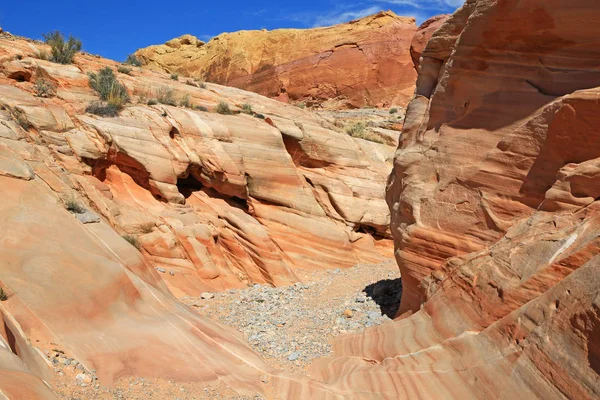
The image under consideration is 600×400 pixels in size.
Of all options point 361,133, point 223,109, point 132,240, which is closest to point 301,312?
point 132,240

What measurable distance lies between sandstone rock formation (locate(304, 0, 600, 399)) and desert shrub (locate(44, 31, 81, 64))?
11051mm

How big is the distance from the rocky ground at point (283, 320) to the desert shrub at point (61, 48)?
29.6 ft

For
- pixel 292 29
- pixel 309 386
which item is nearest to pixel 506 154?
pixel 309 386

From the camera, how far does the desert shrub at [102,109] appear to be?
12.0 metres

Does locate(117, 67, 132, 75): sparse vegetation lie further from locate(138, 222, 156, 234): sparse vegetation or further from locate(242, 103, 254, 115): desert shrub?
locate(138, 222, 156, 234): sparse vegetation

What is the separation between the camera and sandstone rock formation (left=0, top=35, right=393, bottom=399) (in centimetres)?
531

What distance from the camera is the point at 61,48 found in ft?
50.2

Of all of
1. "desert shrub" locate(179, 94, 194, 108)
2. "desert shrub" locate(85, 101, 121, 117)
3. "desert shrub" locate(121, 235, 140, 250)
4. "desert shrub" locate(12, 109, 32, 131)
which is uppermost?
"desert shrub" locate(179, 94, 194, 108)

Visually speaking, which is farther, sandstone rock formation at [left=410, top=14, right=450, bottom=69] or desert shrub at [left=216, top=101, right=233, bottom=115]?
desert shrub at [left=216, top=101, right=233, bottom=115]

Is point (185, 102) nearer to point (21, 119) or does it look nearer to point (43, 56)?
point (43, 56)

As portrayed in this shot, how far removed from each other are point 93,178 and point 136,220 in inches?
51.8

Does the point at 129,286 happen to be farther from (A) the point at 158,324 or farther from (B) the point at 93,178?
(B) the point at 93,178

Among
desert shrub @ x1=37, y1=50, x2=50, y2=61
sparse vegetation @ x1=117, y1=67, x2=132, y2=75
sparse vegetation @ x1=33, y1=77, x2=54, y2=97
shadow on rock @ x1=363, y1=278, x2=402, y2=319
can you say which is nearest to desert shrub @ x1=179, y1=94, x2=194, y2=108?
sparse vegetation @ x1=117, y1=67, x2=132, y2=75

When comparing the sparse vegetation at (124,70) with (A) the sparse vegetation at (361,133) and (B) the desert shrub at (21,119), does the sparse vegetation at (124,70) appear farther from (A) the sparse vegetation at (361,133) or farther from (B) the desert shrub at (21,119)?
(A) the sparse vegetation at (361,133)
